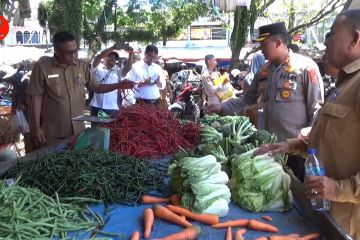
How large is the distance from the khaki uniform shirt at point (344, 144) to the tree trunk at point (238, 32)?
1397 cm

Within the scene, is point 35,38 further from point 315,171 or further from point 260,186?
point 315,171

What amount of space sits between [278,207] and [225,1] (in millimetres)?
5900

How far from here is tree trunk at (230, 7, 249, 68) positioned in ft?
52.7

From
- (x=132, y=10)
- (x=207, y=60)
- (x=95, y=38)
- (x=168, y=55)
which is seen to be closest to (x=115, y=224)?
(x=207, y=60)

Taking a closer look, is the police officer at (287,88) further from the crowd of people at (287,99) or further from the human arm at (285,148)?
the human arm at (285,148)

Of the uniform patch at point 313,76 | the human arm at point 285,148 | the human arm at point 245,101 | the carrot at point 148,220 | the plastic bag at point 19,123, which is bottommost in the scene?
the carrot at point 148,220

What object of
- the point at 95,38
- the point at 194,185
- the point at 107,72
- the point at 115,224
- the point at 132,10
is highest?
the point at 132,10

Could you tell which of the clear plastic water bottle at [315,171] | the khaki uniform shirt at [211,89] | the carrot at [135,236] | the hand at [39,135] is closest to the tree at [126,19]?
the khaki uniform shirt at [211,89]

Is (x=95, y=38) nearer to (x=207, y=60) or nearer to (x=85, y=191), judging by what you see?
(x=207, y=60)

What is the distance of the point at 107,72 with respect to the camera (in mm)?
8859

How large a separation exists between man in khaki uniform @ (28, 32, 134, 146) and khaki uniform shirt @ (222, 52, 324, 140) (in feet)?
6.35

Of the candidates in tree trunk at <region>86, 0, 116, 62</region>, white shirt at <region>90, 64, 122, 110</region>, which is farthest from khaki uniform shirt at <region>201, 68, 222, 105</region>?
tree trunk at <region>86, 0, 116, 62</region>

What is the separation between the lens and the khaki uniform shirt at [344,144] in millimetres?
2355

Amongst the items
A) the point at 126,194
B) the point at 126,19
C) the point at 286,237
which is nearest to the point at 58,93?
the point at 126,194
